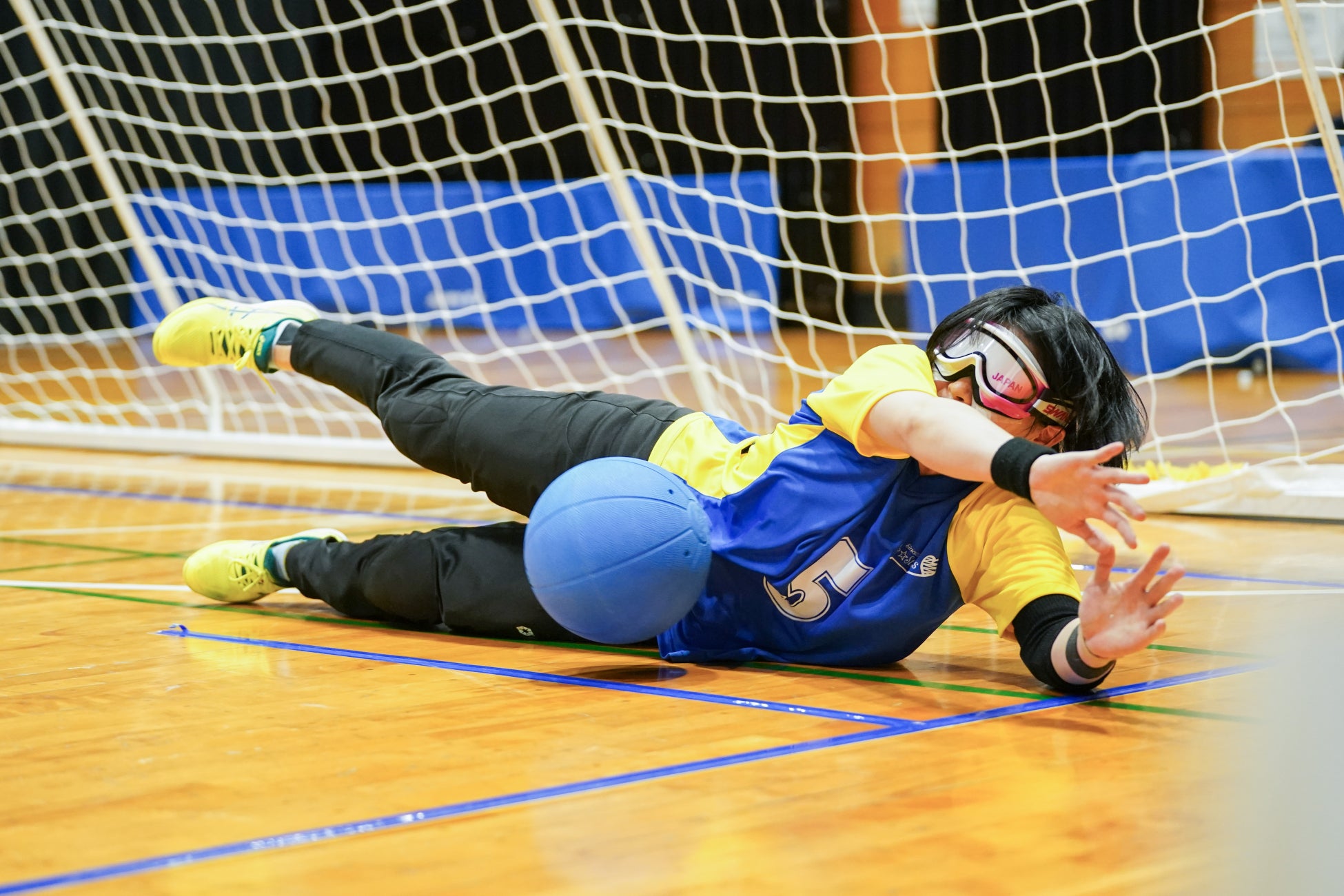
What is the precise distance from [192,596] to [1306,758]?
2241 millimetres

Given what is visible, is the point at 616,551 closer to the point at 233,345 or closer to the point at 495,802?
the point at 495,802

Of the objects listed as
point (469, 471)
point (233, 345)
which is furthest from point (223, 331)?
point (469, 471)

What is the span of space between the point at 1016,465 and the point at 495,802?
2.32 feet

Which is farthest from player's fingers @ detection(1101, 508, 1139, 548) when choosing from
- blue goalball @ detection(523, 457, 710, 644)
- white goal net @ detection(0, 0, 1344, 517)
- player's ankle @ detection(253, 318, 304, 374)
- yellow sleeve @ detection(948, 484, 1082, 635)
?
white goal net @ detection(0, 0, 1344, 517)

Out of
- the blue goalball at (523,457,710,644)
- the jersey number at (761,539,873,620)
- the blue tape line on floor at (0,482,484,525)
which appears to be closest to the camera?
the blue goalball at (523,457,710,644)

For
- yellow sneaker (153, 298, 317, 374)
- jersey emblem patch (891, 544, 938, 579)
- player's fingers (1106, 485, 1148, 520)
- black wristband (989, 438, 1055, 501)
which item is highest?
yellow sneaker (153, 298, 317, 374)

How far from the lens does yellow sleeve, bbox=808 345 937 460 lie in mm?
1974

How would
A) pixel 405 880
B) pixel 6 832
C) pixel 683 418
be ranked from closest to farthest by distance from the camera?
pixel 405 880
pixel 6 832
pixel 683 418

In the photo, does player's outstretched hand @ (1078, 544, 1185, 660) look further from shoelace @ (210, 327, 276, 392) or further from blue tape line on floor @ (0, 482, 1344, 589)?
shoelace @ (210, 327, 276, 392)

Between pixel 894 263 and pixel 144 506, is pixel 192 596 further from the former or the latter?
pixel 894 263

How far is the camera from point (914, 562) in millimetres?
2021

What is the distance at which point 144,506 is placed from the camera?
3.86 meters

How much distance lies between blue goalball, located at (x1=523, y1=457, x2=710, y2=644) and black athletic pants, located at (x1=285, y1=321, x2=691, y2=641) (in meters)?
0.27

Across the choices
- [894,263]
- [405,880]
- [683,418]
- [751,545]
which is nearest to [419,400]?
[683,418]
